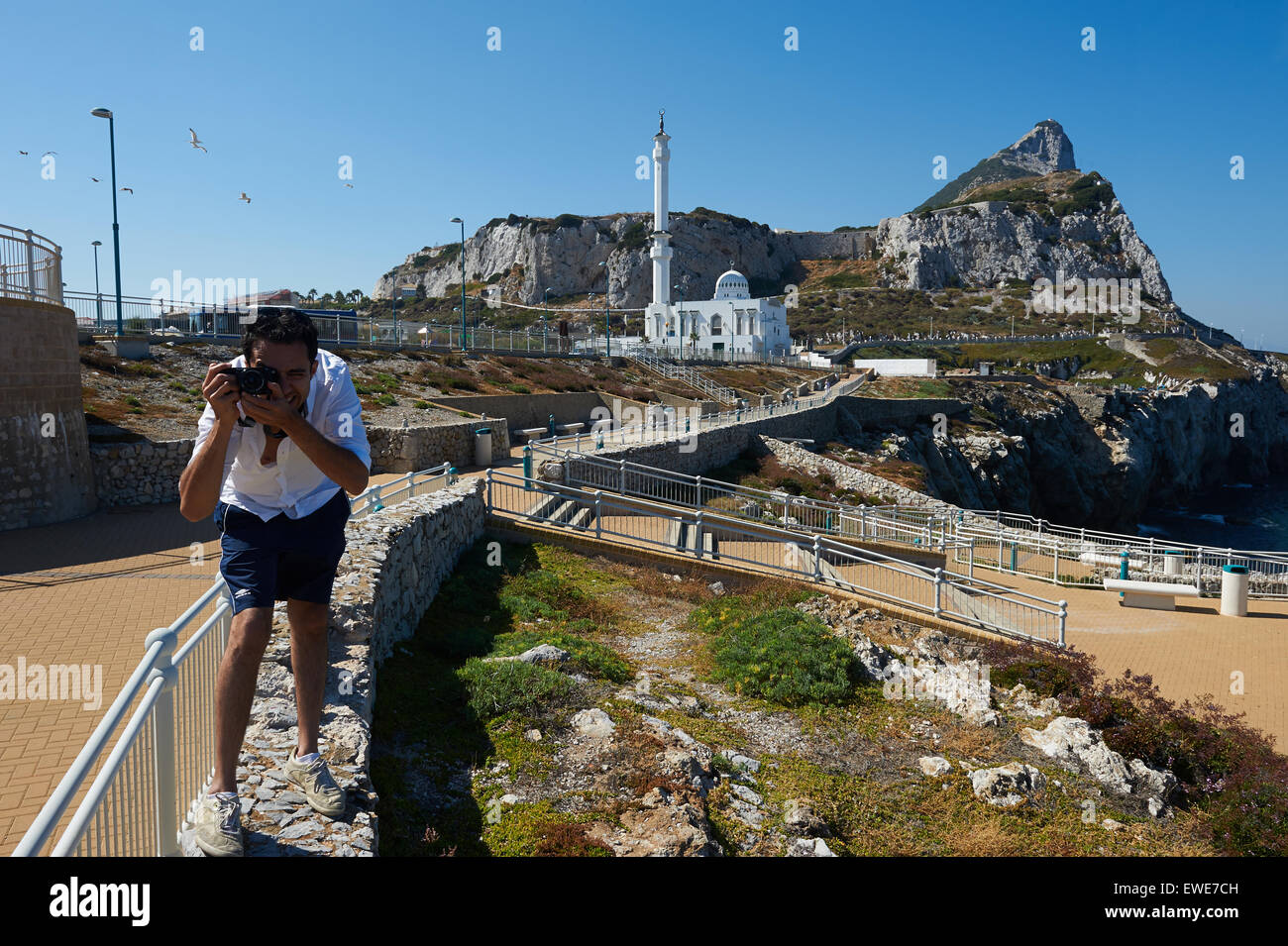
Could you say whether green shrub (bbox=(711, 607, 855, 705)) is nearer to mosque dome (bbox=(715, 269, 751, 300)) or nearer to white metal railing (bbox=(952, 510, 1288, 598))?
white metal railing (bbox=(952, 510, 1288, 598))

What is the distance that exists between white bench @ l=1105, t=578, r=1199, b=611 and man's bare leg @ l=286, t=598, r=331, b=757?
1933 centimetres

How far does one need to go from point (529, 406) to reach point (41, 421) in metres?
17.5

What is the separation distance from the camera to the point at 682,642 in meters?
10.6

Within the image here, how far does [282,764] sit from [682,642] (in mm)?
6861

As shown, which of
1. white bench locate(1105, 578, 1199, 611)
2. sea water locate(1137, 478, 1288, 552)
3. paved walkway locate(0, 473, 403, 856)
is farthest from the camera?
sea water locate(1137, 478, 1288, 552)

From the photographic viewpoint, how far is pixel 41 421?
1291cm

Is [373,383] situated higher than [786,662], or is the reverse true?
[373,383]

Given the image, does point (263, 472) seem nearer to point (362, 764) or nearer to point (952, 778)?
point (362, 764)

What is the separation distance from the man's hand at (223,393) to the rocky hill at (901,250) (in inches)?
5407

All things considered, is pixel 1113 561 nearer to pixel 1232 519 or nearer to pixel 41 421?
pixel 41 421

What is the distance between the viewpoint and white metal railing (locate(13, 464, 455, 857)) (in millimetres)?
2338

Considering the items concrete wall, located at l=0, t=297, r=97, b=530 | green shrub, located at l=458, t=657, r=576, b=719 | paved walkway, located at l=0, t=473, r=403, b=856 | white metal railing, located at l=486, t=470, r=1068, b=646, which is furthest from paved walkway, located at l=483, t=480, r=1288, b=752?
concrete wall, located at l=0, t=297, r=97, b=530

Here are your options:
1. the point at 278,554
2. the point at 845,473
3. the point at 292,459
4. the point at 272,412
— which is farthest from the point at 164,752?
the point at 845,473

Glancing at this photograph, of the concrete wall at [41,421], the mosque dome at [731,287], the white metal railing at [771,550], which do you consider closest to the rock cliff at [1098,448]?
the white metal railing at [771,550]
